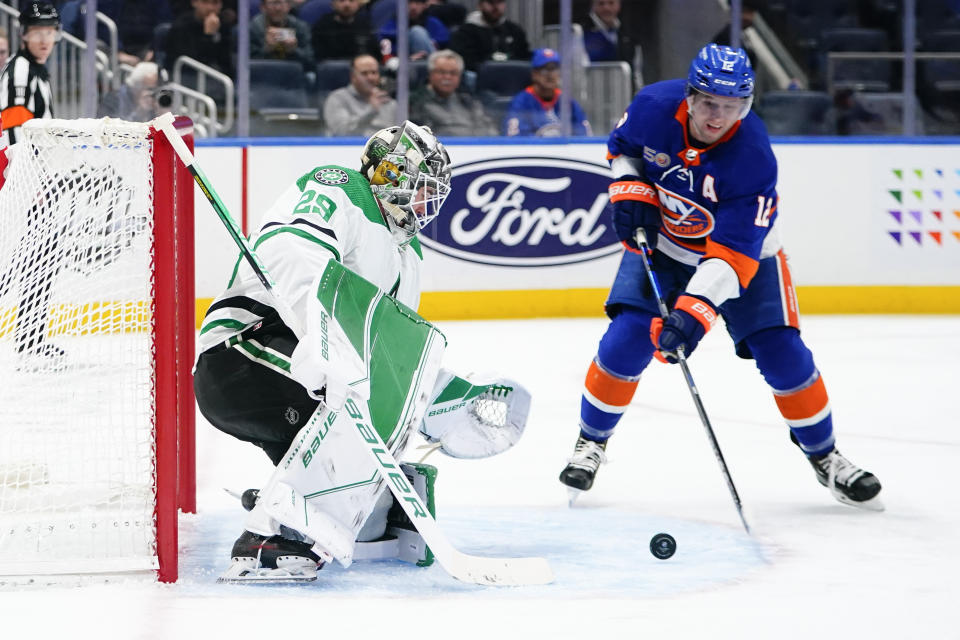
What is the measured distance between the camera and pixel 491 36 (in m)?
6.50

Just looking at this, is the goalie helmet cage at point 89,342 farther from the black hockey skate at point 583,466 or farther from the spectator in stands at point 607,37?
the spectator in stands at point 607,37

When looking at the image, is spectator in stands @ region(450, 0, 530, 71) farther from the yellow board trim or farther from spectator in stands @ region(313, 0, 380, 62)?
the yellow board trim

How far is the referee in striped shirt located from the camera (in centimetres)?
459

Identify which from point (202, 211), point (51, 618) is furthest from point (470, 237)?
point (51, 618)

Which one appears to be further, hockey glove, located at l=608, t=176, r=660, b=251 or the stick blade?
hockey glove, located at l=608, t=176, r=660, b=251

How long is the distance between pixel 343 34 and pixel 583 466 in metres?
3.66

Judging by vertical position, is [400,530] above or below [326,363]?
below

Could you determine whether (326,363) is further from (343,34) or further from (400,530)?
(343,34)

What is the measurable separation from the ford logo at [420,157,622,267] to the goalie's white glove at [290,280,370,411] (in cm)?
394

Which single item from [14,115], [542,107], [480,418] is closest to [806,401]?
[480,418]

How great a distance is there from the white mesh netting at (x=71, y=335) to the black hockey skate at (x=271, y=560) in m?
0.16

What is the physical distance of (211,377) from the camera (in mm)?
2451

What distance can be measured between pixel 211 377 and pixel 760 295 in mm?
1265

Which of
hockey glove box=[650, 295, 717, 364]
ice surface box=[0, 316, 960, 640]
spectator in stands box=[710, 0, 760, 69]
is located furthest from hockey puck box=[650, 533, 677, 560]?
spectator in stands box=[710, 0, 760, 69]
